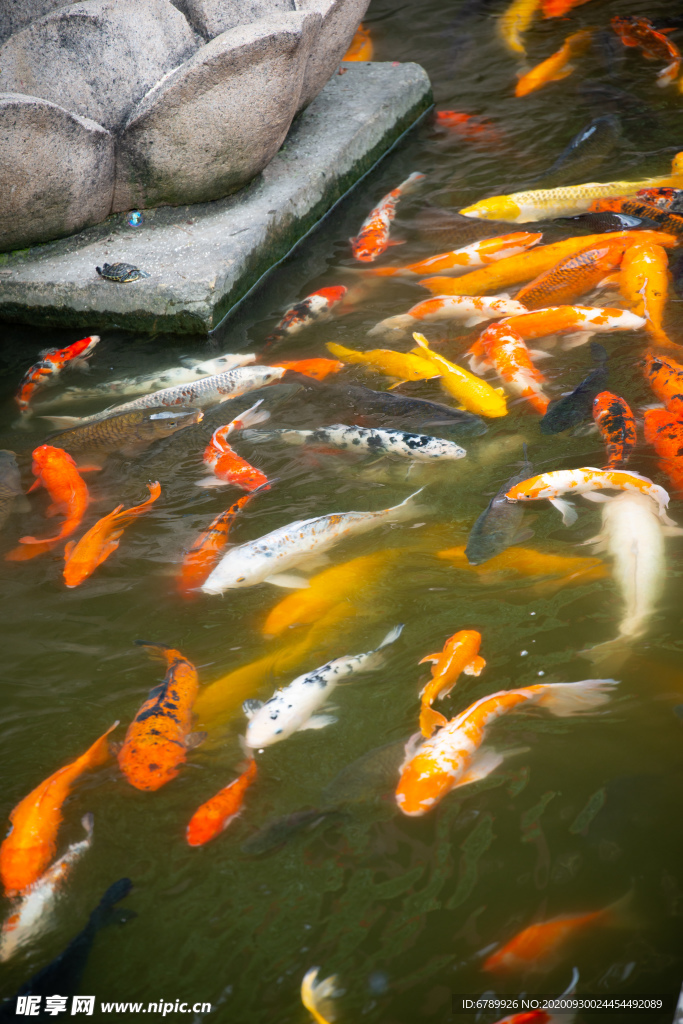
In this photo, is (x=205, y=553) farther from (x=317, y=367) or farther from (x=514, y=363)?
(x=514, y=363)

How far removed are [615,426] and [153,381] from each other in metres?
2.92

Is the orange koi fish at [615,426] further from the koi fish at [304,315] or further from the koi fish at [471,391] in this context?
the koi fish at [304,315]

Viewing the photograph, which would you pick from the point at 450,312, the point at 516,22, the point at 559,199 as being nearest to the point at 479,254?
the point at 450,312

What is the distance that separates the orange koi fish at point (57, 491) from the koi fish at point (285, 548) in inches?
37.9

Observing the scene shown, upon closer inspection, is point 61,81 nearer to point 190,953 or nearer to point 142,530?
point 142,530

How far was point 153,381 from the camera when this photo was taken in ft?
15.9

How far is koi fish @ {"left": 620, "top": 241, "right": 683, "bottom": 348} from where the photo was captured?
4332mm

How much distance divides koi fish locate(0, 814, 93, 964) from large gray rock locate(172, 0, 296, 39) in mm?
5746

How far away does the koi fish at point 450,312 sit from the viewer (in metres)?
4.69

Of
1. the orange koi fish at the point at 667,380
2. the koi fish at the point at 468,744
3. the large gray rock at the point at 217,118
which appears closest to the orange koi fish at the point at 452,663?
the koi fish at the point at 468,744

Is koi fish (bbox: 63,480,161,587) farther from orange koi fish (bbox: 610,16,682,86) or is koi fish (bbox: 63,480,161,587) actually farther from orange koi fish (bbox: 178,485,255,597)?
orange koi fish (bbox: 610,16,682,86)

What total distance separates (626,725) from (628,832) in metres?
0.37

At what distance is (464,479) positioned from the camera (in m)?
3.64

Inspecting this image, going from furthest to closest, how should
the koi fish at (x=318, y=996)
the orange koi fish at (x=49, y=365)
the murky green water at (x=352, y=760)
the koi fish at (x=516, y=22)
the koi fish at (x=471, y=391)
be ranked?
the koi fish at (x=516, y=22)
the orange koi fish at (x=49, y=365)
the koi fish at (x=471, y=391)
the murky green water at (x=352, y=760)
the koi fish at (x=318, y=996)
